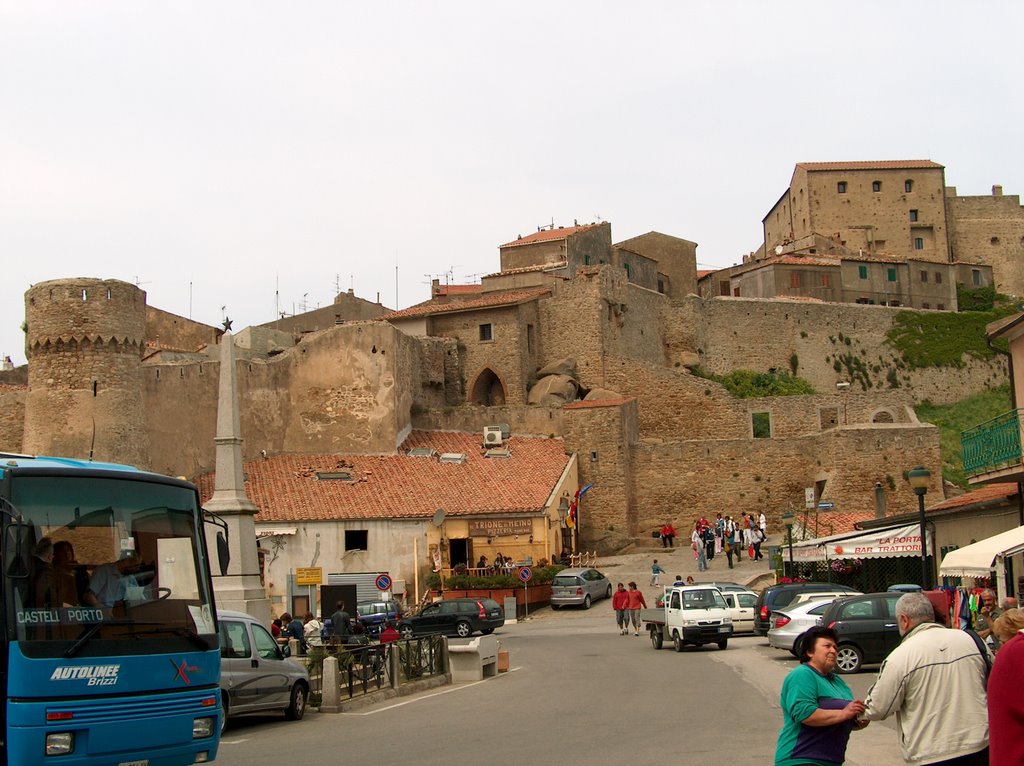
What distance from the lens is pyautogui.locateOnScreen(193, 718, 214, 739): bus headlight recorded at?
10727mm

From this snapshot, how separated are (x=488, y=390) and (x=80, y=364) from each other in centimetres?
2177

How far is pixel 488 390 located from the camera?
5741cm

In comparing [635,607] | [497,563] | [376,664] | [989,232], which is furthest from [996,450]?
[989,232]

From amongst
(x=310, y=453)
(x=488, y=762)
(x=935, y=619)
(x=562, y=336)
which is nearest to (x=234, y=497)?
(x=488, y=762)

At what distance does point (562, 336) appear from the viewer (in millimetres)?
57125

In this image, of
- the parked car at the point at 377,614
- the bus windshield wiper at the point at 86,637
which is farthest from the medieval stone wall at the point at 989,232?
the bus windshield wiper at the point at 86,637

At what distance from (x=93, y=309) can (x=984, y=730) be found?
118 feet

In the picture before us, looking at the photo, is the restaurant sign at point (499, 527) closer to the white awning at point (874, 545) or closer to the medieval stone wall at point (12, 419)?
the white awning at point (874, 545)

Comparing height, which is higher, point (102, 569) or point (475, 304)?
point (475, 304)

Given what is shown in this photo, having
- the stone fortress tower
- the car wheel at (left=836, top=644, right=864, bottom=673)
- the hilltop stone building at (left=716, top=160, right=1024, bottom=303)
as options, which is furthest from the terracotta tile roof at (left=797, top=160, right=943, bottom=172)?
the car wheel at (left=836, top=644, right=864, bottom=673)

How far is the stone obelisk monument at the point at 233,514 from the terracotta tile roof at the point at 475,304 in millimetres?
31692

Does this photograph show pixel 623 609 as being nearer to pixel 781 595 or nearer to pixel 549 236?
pixel 781 595

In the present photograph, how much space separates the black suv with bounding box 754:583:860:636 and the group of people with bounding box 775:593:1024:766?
19.5 m

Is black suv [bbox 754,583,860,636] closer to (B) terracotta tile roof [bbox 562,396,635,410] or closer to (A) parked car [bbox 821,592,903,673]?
(A) parked car [bbox 821,592,903,673]
